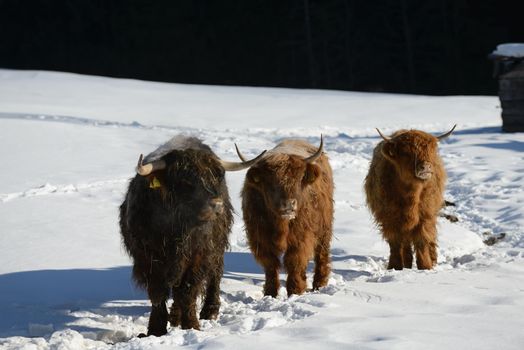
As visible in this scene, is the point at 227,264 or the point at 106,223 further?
the point at 106,223

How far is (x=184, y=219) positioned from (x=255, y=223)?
1.14 metres

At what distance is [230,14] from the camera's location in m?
36.1

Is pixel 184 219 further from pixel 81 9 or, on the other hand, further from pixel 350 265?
pixel 81 9

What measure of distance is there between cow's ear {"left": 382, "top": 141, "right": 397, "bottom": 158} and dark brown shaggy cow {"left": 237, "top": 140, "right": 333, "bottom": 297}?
85 cm

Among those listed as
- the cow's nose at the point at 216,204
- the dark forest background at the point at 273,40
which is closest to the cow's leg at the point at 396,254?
the cow's nose at the point at 216,204

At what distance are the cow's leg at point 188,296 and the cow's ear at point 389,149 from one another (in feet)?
7.65

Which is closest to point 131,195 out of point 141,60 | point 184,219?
point 184,219

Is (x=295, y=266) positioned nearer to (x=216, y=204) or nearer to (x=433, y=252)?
(x=216, y=204)

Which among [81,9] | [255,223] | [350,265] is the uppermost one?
[81,9]

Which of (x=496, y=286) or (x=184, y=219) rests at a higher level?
(x=184, y=219)

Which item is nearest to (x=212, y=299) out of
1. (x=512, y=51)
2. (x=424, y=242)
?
(x=424, y=242)

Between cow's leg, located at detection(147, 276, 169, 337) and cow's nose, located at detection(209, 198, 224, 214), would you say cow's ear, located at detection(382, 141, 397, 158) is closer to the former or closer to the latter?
cow's nose, located at detection(209, 198, 224, 214)

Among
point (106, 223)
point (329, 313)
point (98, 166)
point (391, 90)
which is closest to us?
point (329, 313)

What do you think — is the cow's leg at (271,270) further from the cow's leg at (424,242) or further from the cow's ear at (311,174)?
the cow's leg at (424,242)
